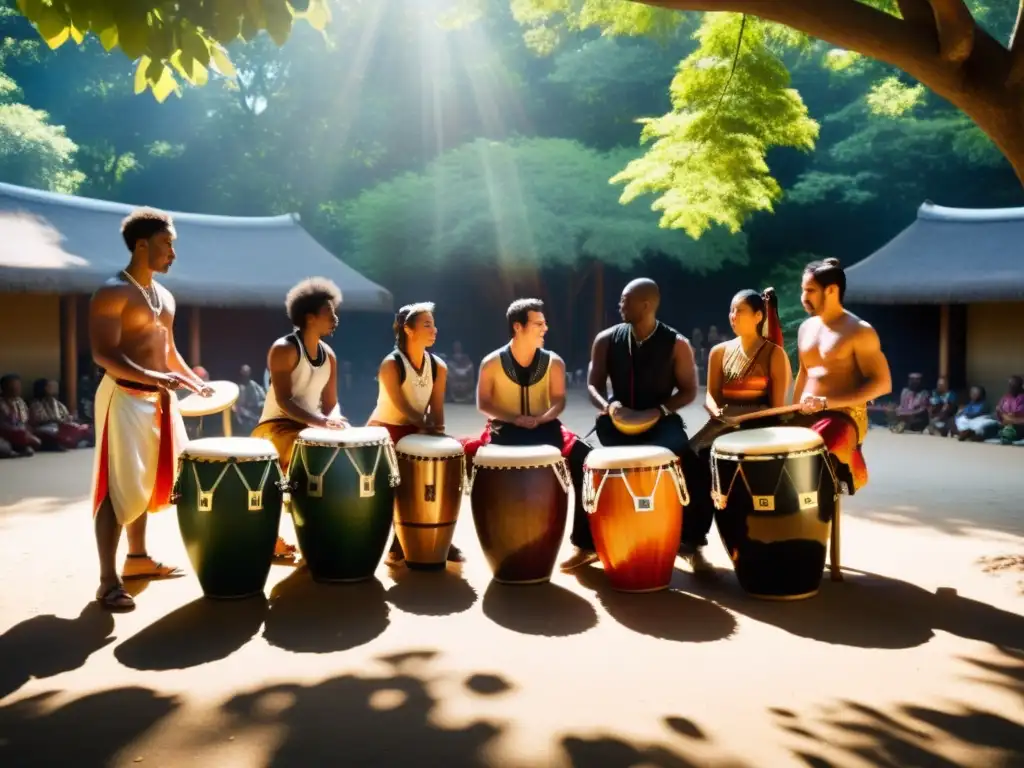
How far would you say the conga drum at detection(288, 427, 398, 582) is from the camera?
17.6 feet

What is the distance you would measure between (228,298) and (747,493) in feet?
36.4

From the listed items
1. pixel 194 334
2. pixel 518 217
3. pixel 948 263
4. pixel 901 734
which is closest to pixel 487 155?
pixel 518 217

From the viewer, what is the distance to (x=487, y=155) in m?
20.1

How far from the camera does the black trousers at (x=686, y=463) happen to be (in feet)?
19.2

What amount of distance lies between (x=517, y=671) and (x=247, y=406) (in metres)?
11.1

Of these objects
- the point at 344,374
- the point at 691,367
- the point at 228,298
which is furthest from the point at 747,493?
the point at 344,374

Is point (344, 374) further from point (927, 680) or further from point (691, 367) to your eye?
point (927, 680)

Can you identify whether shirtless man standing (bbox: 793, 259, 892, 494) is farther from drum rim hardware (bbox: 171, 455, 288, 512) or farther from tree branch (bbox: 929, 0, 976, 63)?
drum rim hardware (bbox: 171, 455, 288, 512)

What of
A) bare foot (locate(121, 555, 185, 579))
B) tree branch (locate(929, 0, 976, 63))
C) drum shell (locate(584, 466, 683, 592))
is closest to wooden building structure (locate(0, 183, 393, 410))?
bare foot (locate(121, 555, 185, 579))

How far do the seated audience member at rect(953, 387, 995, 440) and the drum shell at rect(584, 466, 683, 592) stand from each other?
363 inches

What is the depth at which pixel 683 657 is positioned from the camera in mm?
4328

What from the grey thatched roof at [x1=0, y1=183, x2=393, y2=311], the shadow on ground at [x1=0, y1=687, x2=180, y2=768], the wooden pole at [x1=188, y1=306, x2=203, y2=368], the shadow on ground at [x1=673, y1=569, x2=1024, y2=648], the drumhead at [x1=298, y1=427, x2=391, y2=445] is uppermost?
the grey thatched roof at [x1=0, y1=183, x2=393, y2=311]

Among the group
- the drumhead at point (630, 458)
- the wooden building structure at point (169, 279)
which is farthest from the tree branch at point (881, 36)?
the wooden building structure at point (169, 279)

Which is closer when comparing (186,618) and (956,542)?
(186,618)
